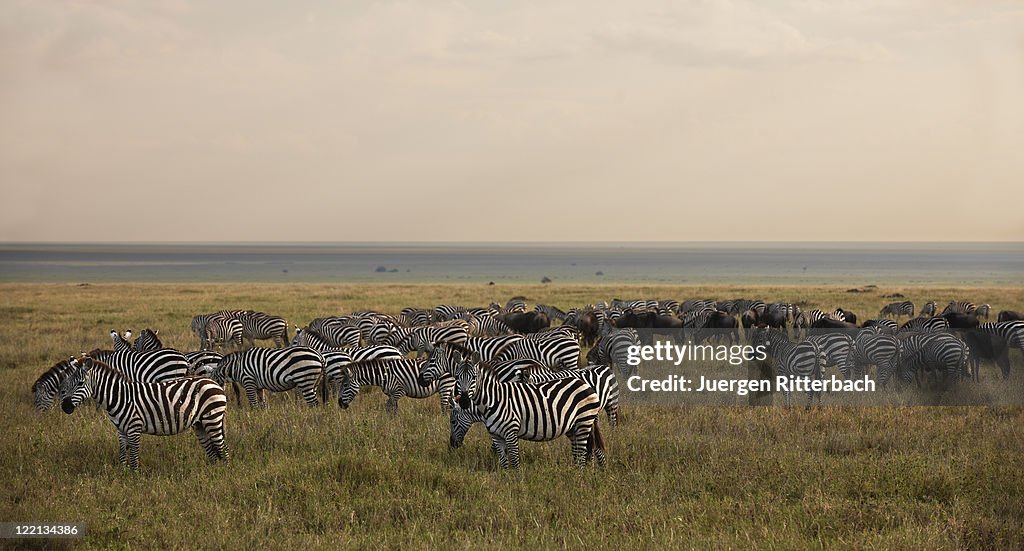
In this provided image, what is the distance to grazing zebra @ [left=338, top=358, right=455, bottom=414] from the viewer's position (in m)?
16.0

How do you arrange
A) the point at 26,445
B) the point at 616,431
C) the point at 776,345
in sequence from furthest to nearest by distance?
the point at 776,345 → the point at 616,431 → the point at 26,445

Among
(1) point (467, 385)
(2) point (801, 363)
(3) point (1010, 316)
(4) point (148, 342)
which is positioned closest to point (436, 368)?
(1) point (467, 385)

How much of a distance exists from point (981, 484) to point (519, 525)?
257 inches

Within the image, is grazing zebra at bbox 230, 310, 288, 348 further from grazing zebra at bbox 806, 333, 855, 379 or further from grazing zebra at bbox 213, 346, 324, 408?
grazing zebra at bbox 806, 333, 855, 379

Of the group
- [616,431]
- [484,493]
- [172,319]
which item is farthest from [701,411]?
[172,319]

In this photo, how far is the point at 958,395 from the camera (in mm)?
18500

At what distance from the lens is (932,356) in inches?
756

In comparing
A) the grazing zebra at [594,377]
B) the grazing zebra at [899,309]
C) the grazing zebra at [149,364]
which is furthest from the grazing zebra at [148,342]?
the grazing zebra at [899,309]

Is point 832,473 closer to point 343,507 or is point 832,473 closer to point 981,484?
point 981,484

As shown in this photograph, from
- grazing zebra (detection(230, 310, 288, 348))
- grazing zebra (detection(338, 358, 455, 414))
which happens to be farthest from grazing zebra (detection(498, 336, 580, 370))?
grazing zebra (detection(230, 310, 288, 348))

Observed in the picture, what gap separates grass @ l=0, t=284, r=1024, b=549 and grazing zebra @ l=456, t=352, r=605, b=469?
45cm

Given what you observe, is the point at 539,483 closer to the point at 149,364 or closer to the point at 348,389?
the point at 348,389

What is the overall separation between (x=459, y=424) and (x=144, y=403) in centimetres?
448

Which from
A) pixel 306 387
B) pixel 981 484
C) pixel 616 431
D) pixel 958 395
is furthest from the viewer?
pixel 958 395
